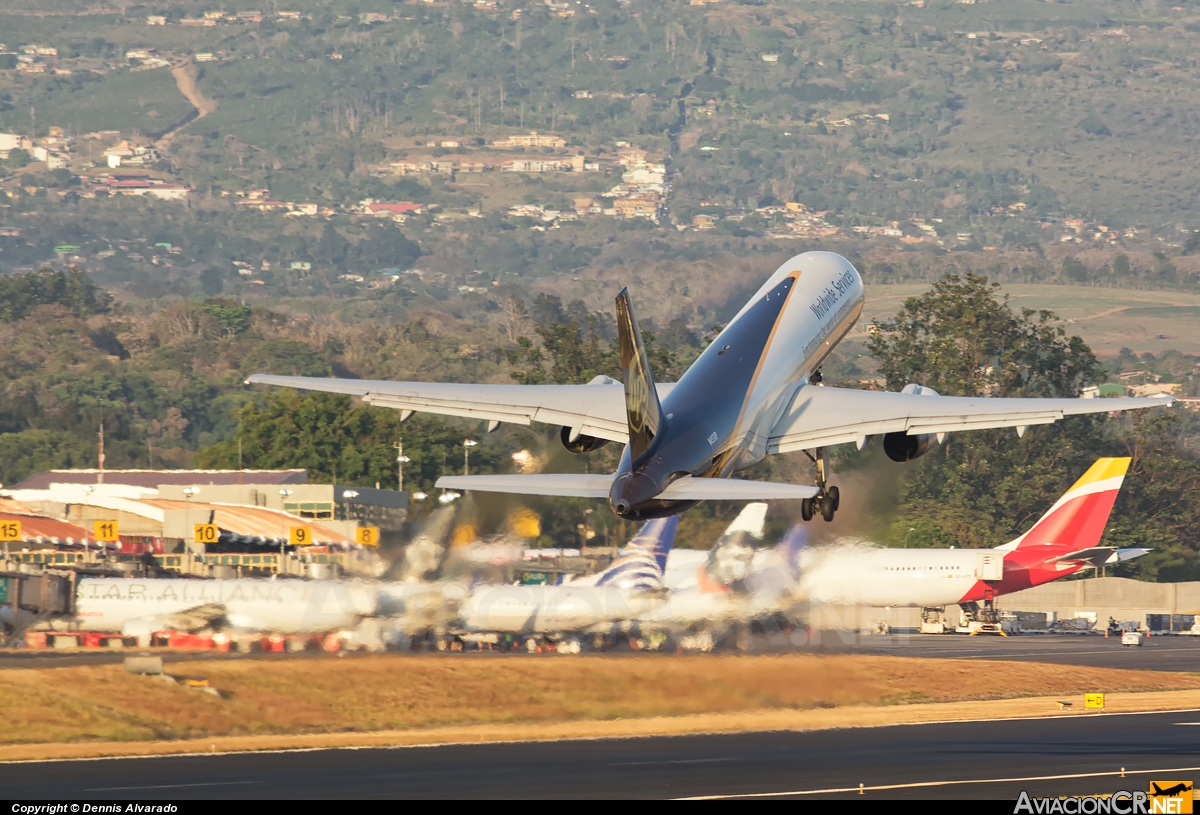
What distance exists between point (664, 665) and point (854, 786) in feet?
60.6

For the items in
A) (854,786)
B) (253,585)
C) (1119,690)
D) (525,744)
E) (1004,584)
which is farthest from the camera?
(1004,584)

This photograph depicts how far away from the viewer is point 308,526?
88562mm

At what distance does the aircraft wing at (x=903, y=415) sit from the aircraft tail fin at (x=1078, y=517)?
57818mm

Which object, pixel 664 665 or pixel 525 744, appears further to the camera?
pixel 664 665

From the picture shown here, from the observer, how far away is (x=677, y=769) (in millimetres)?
57688

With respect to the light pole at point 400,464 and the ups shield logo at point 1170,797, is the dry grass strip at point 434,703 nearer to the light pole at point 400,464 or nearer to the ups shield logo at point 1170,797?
the ups shield logo at point 1170,797

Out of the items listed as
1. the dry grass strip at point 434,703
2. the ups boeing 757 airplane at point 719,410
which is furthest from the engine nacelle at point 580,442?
the dry grass strip at point 434,703

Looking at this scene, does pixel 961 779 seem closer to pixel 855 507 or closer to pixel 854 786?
pixel 854 786

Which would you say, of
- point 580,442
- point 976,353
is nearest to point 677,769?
point 580,442

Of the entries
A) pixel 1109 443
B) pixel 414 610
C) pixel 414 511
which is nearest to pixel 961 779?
pixel 414 610

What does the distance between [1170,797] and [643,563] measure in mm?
35780

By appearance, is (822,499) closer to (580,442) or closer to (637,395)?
(580,442)

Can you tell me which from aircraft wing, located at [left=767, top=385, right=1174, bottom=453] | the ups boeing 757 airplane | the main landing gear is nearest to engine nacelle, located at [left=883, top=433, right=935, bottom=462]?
the ups boeing 757 airplane

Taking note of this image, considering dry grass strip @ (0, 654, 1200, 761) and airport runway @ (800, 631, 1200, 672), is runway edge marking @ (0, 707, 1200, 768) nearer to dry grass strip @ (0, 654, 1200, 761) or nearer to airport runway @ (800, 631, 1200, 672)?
dry grass strip @ (0, 654, 1200, 761)
